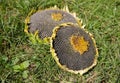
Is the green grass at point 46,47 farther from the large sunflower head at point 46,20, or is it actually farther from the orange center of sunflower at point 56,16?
the orange center of sunflower at point 56,16

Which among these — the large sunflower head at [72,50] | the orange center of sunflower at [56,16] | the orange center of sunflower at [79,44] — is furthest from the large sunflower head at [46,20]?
the orange center of sunflower at [79,44]

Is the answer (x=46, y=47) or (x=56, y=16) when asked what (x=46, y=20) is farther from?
(x=46, y=47)

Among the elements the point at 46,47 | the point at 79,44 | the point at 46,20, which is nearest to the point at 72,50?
the point at 79,44

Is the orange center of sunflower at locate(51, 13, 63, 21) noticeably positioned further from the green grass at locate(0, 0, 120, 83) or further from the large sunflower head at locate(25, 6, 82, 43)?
the green grass at locate(0, 0, 120, 83)

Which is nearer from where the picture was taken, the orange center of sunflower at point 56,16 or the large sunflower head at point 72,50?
the large sunflower head at point 72,50

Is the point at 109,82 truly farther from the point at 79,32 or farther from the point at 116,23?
the point at 116,23

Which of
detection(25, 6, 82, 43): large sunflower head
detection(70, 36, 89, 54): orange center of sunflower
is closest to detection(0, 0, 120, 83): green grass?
detection(25, 6, 82, 43): large sunflower head

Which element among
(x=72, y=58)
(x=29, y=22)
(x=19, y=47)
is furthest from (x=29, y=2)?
(x=72, y=58)
